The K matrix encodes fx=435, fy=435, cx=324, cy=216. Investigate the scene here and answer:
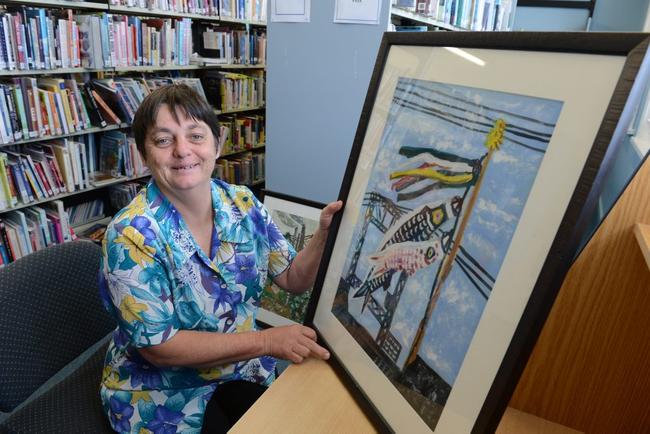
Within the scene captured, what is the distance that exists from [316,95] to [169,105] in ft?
3.72

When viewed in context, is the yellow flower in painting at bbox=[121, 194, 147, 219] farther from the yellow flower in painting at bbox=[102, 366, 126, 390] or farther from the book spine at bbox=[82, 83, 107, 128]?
the book spine at bbox=[82, 83, 107, 128]

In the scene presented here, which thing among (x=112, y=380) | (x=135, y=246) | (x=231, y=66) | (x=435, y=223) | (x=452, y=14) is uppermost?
(x=452, y=14)

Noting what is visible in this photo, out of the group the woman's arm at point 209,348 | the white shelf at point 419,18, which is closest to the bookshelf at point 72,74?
the white shelf at point 419,18

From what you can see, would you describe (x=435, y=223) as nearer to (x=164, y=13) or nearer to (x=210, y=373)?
(x=210, y=373)

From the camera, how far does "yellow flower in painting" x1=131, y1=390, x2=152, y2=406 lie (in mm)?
1009

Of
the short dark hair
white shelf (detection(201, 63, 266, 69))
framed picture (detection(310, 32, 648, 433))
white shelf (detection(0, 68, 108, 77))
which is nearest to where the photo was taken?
framed picture (detection(310, 32, 648, 433))

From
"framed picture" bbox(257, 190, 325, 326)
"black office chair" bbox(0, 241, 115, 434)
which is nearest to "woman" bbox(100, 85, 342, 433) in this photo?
"black office chair" bbox(0, 241, 115, 434)

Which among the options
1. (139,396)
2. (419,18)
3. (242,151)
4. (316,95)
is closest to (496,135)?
(139,396)

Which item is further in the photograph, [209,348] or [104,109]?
[104,109]

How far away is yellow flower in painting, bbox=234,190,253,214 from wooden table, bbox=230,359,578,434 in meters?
0.48

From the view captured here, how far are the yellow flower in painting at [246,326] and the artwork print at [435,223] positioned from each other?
0.42 metres

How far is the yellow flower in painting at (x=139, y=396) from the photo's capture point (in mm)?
1009

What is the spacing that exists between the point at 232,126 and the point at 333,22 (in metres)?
2.68

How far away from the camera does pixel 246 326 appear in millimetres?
1106
